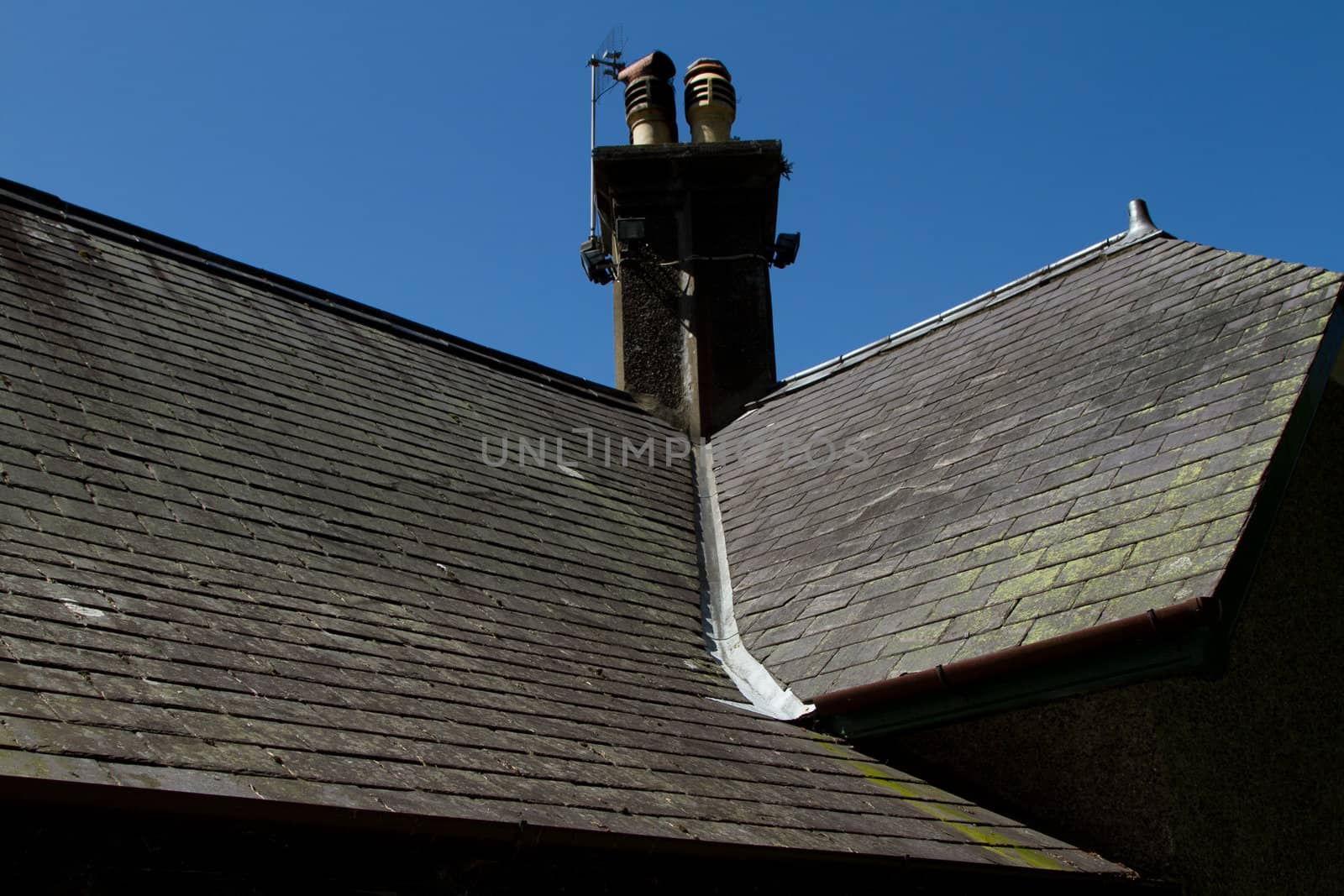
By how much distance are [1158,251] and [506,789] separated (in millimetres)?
6422

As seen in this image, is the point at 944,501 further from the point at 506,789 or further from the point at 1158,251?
the point at 506,789

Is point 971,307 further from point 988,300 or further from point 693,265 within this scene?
point 693,265

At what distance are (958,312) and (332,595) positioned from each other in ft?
19.6

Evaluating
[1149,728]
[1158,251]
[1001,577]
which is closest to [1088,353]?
[1158,251]

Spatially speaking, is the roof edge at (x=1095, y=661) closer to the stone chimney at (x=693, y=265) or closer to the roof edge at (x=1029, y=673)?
the roof edge at (x=1029, y=673)

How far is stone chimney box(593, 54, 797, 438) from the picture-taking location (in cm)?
1098

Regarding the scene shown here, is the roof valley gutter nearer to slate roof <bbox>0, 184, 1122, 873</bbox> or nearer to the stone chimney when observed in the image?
slate roof <bbox>0, 184, 1122, 873</bbox>

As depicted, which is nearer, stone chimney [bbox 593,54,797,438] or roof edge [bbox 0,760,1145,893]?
roof edge [bbox 0,760,1145,893]

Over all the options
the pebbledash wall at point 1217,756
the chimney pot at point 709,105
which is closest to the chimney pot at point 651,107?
the chimney pot at point 709,105

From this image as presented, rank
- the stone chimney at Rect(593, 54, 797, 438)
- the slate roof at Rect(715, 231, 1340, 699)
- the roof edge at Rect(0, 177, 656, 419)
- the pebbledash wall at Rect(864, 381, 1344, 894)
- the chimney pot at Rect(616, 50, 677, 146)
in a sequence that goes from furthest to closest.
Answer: the chimney pot at Rect(616, 50, 677, 146), the stone chimney at Rect(593, 54, 797, 438), the roof edge at Rect(0, 177, 656, 419), the slate roof at Rect(715, 231, 1340, 699), the pebbledash wall at Rect(864, 381, 1344, 894)

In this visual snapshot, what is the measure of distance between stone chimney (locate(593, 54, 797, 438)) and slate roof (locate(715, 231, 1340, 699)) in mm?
1302

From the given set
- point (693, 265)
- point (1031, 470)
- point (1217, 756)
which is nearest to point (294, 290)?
point (693, 265)

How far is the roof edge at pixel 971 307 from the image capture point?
923 centimetres

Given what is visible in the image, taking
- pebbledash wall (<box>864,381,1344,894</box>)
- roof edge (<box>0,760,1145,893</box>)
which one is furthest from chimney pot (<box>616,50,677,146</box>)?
roof edge (<box>0,760,1145,893</box>)
